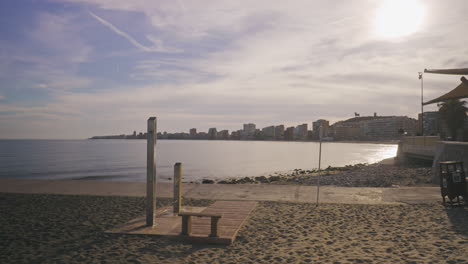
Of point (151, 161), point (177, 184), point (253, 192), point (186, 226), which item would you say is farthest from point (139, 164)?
point (186, 226)

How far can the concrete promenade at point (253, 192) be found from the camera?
1020cm

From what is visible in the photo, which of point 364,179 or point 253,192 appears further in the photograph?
point 364,179

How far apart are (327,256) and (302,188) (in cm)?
722

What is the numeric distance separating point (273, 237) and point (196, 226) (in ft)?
5.36

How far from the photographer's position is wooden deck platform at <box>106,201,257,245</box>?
20.0 ft

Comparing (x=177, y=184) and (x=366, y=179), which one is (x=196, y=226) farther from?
(x=366, y=179)

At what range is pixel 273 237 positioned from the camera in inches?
247

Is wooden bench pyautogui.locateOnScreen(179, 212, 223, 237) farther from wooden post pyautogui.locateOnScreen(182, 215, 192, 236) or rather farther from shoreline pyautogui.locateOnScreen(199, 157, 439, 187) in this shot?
shoreline pyautogui.locateOnScreen(199, 157, 439, 187)

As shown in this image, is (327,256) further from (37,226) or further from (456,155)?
(456,155)

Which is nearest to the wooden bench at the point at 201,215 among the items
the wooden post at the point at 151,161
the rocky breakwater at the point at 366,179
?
the wooden post at the point at 151,161

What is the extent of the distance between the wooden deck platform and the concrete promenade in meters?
2.14

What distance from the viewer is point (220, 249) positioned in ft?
18.5

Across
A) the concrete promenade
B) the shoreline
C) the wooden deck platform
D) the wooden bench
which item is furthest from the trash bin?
the wooden bench

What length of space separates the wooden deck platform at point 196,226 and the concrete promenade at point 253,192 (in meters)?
2.14
